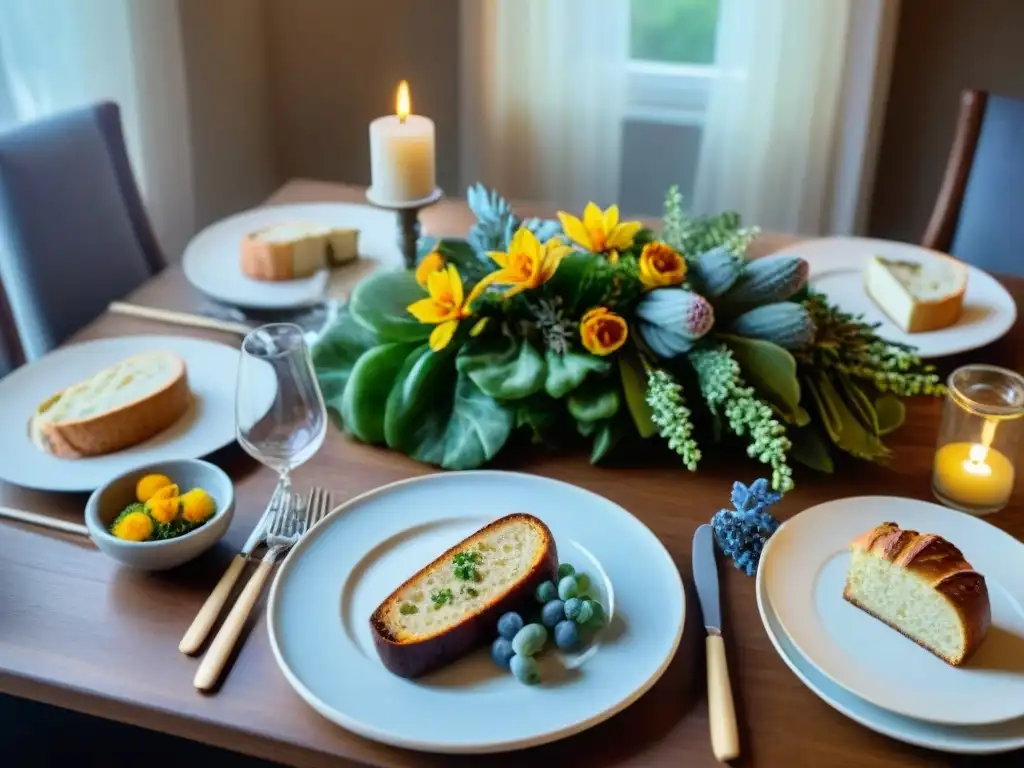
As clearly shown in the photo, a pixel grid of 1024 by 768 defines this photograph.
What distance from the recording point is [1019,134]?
1.72 m

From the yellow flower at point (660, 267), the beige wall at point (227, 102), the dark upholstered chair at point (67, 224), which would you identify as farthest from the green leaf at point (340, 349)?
the beige wall at point (227, 102)

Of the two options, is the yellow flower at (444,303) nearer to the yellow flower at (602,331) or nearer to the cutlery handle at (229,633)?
the yellow flower at (602,331)

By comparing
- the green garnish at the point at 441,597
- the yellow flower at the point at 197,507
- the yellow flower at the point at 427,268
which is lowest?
the green garnish at the point at 441,597

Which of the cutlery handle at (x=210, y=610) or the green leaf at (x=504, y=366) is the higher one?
the green leaf at (x=504, y=366)

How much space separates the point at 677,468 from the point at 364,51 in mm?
1956

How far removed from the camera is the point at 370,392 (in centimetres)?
112

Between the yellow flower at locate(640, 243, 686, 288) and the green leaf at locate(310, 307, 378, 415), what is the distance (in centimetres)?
33

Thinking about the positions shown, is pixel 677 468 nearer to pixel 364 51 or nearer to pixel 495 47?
pixel 495 47

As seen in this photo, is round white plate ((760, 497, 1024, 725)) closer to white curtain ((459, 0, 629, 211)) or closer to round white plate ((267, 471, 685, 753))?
round white plate ((267, 471, 685, 753))

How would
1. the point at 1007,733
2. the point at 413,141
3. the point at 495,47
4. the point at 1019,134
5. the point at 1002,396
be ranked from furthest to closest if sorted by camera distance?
the point at 495,47, the point at 1019,134, the point at 413,141, the point at 1002,396, the point at 1007,733

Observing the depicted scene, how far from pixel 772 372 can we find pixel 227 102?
1.99 meters

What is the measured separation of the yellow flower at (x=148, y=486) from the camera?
96cm

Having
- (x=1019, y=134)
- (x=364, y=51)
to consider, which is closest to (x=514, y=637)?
(x=1019, y=134)

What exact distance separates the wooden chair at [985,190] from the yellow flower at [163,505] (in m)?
1.44
